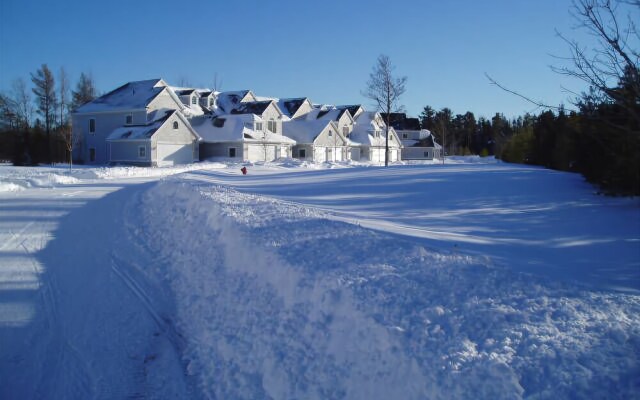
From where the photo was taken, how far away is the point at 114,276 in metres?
8.30

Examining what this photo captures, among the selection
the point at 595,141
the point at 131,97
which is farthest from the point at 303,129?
the point at 595,141

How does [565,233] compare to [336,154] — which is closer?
[565,233]

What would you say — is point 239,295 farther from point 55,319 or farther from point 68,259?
point 68,259

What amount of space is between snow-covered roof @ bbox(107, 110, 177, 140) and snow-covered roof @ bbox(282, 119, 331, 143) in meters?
14.9

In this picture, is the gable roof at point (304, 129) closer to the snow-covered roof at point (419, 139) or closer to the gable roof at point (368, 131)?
the gable roof at point (368, 131)

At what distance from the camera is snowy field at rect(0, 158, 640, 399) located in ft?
15.2

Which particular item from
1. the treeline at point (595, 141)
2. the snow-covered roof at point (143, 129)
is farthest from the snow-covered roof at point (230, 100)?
the treeline at point (595, 141)

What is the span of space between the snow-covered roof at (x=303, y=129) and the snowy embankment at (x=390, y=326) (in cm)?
4611

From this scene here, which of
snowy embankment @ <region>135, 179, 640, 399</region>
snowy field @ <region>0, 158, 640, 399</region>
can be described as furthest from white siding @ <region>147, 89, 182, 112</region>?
snowy embankment @ <region>135, 179, 640, 399</region>

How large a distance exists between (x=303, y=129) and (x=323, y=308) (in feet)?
166

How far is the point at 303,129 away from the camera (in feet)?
182

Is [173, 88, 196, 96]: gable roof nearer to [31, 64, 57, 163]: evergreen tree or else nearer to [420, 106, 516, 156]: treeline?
[31, 64, 57, 163]: evergreen tree

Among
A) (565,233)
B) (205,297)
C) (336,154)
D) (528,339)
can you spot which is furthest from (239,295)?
(336,154)

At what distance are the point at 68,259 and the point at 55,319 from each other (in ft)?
10.4
